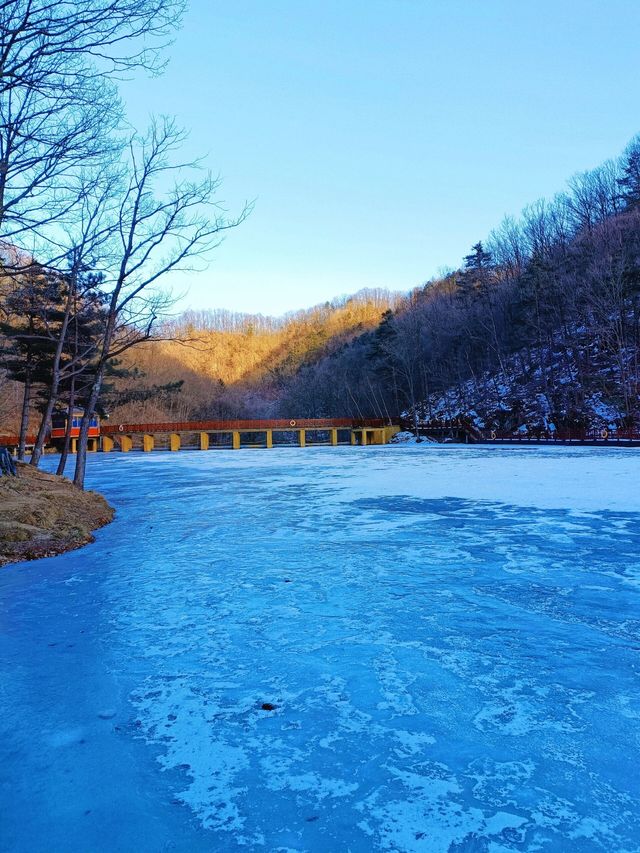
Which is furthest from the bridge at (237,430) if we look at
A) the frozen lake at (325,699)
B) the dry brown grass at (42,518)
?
the frozen lake at (325,699)

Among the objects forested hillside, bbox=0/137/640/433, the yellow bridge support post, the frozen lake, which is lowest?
the frozen lake

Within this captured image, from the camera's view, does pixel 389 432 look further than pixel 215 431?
Yes

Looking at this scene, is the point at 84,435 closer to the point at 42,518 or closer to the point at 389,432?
the point at 42,518

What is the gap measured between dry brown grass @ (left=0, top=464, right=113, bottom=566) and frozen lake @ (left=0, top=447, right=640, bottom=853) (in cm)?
74

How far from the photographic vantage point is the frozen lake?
2.04 meters

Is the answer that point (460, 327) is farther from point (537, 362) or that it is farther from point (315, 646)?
point (315, 646)

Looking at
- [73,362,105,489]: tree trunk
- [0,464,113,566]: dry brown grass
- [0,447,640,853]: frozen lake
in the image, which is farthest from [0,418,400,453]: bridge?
[0,447,640,853]: frozen lake

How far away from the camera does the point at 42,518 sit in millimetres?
8281

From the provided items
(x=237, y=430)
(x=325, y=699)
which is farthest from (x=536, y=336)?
(x=325, y=699)

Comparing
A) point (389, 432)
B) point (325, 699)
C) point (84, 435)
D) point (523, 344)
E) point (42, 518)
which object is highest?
point (523, 344)

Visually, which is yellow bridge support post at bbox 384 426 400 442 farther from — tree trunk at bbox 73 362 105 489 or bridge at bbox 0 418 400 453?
tree trunk at bbox 73 362 105 489

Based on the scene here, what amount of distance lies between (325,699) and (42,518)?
267 inches

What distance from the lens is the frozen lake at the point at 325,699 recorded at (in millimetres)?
2043

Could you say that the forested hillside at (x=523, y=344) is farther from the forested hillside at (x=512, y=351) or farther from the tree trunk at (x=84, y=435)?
the tree trunk at (x=84, y=435)
